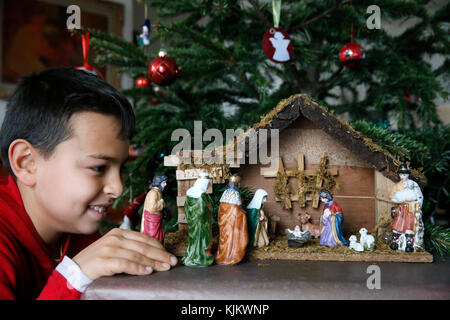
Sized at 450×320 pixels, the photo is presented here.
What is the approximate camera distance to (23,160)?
3.18 feet

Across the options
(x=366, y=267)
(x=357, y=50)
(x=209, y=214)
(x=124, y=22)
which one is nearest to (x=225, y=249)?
(x=209, y=214)

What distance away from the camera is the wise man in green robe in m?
1.02

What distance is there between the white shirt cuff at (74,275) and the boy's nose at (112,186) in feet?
0.63

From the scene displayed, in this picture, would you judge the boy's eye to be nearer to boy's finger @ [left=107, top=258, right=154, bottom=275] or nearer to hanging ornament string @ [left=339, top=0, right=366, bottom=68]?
boy's finger @ [left=107, top=258, right=154, bottom=275]

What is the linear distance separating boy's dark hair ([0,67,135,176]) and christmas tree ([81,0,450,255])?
0.45 m

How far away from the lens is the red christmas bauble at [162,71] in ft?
4.62

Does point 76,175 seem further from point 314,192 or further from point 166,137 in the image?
point 314,192

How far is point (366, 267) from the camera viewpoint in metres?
1.01

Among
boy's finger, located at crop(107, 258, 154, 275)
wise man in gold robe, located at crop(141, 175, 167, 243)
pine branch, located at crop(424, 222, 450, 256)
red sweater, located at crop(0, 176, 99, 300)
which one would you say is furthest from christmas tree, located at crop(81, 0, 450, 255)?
boy's finger, located at crop(107, 258, 154, 275)

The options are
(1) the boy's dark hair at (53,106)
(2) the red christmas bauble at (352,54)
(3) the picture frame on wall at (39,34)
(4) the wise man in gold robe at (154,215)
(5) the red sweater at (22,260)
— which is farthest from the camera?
(3) the picture frame on wall at (39,34)

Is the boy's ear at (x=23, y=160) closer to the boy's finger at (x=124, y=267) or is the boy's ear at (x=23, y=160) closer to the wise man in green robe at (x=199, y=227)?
the boy's finger at (x=124, y=267)

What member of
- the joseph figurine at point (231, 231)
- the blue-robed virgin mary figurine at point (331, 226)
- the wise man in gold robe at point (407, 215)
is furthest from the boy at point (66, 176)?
the wise man in gold robe at point (407, 215)

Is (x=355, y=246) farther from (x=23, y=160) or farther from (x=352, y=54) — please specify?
(x=23, y=160)
